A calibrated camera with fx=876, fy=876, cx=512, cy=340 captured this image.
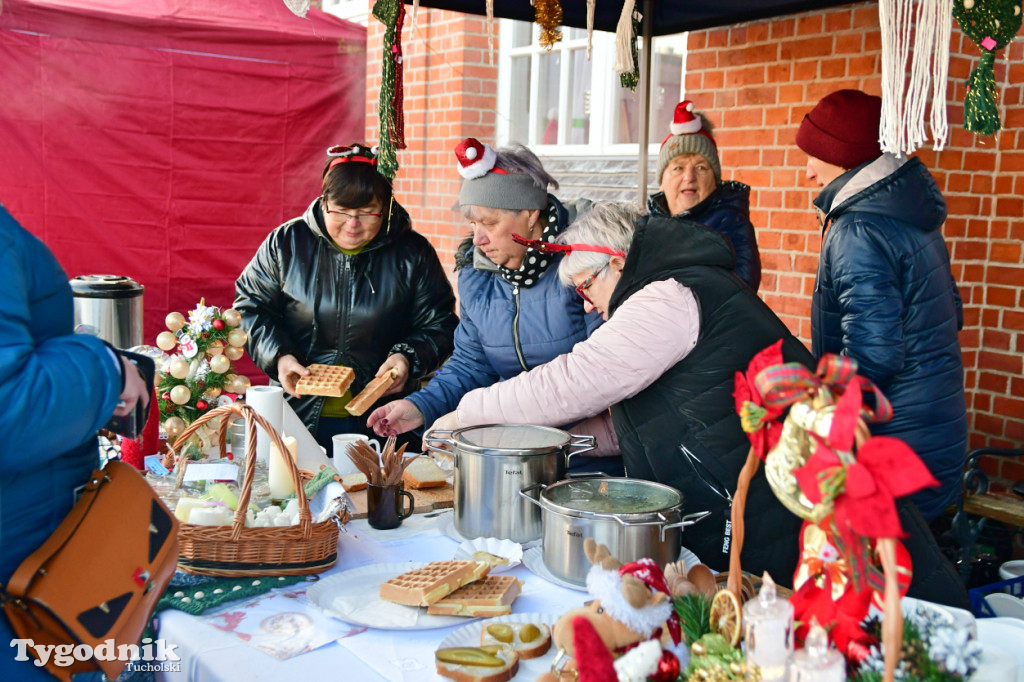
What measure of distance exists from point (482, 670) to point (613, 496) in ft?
1.77

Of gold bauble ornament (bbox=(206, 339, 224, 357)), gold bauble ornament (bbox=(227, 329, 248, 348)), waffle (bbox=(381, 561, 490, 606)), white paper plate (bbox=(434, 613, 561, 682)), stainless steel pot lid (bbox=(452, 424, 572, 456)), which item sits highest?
gold bauble ornament (bbox=(227, 329, 248, 348))

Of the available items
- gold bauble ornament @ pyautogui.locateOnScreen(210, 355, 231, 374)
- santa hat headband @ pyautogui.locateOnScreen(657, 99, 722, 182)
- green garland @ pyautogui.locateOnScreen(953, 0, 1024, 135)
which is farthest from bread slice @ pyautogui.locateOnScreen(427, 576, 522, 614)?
santa hat headband @ pyautogui.locateOnScreen(657, 99, 722, 182)

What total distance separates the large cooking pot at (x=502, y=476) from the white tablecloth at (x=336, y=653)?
Answer: 15 cm

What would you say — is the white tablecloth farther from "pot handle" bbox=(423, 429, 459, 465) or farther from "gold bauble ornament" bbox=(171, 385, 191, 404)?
"gold bauble ornament" bbox=(171, 385, 191, 404)

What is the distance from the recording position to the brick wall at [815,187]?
11.6 feet

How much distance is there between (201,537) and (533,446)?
0.77 metres

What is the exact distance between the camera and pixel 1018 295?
11.5 ft

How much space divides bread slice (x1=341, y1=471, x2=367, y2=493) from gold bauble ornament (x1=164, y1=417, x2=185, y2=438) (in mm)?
608

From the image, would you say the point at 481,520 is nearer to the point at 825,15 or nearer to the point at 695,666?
the point at 695,666

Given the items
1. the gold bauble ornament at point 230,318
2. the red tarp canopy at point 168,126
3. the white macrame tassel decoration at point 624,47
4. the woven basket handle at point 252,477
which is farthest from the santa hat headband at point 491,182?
the red tarp canopy at point 168,126

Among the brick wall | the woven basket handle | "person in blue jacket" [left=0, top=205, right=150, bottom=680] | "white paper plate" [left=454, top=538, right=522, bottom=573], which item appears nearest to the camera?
"person in blue jacket" [left=0, top=205, right=150, bottom=680]

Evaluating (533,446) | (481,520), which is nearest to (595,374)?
(533,446)

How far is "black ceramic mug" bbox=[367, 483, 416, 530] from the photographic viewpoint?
225 cm

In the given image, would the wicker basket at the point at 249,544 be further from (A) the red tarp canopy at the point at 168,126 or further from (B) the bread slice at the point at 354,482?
(A) the red tarp canopy at the point at 168,126
